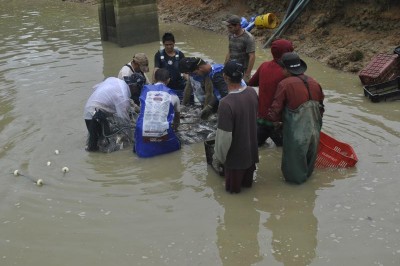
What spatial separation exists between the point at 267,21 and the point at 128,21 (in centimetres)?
473

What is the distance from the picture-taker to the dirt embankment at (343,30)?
40.8ft

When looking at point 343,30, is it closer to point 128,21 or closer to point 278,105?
point 128,21

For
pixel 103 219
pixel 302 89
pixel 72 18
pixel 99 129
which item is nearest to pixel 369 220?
pixel 302 89

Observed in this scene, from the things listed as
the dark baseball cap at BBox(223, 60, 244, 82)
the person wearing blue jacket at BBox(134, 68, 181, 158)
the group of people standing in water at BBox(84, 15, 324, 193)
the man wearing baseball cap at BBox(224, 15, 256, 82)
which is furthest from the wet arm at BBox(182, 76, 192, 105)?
the dark baseball cap at BBox(223, 60, 244, 82)

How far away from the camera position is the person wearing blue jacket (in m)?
7.25

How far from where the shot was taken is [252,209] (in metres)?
6.02

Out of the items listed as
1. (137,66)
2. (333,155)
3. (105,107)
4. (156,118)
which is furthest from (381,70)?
(105,107)

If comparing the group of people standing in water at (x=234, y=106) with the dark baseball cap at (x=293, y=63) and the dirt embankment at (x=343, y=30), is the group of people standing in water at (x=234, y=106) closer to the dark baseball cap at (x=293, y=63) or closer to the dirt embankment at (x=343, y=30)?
the dark baseball cap at (x=293, y=63)

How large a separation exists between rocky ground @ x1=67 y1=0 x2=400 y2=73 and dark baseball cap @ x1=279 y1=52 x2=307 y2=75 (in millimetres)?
6022

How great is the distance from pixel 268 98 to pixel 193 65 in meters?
1.42

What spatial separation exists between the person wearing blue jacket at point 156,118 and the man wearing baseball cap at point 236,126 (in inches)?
61.3

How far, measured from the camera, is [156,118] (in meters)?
7.26

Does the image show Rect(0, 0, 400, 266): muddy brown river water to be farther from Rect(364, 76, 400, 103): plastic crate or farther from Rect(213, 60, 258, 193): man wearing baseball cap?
Rect(213, 60, 258, 193): man wearing baseball cap

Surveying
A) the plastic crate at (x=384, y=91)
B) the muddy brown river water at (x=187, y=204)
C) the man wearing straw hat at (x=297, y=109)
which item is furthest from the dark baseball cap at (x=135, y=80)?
the plastic crate at (x=384, y=91)
